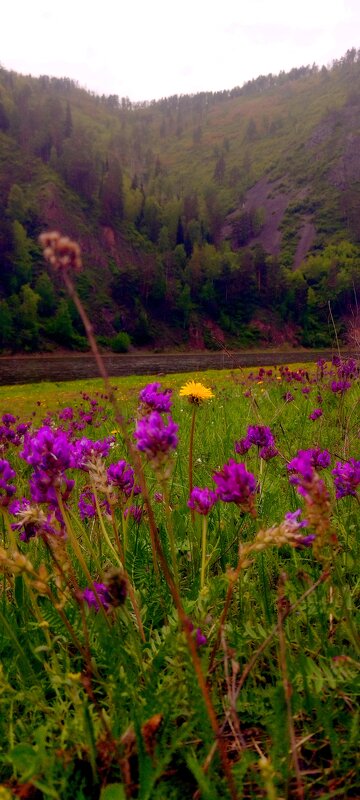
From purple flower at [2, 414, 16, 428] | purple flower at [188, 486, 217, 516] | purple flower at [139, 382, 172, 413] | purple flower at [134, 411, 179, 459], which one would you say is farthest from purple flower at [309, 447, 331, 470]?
purple flower at [2, 414, 16, 428]

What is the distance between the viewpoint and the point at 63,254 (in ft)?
2.67

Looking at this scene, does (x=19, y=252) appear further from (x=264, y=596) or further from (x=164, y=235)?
(x=264, y=596)

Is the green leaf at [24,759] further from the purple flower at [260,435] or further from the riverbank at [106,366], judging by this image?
the riverbank at [106,366]

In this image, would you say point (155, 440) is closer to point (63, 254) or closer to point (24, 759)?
point (63, 254)

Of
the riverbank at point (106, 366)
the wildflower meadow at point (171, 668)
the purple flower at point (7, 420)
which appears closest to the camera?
the wildflower meadow at point (171, 668)

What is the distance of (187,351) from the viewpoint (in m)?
85.0

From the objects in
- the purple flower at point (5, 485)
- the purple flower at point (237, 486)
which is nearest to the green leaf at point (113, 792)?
the purple flower at point (237, 486)

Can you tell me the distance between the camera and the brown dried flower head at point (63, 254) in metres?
0.79

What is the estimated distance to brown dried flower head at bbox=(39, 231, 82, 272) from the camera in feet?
2.59

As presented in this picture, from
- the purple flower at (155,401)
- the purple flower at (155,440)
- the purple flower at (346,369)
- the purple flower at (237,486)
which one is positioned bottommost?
the purple flower at (346,369)

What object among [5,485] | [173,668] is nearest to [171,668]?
[173,668]

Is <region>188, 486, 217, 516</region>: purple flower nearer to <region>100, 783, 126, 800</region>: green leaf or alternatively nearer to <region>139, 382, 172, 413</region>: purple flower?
<region>139, 382, 172, 413</region>: purple flower

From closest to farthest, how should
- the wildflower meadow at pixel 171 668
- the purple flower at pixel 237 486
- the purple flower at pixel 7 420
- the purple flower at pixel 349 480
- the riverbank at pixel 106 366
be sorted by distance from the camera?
1. the wildflower meadow at pixel 171 668
2. the purple flower at pixel 237 486
3. the purple flower at pixel 349 480
4. the purple flower at pixel 7 420
5. the riverbank at pixel 106 366

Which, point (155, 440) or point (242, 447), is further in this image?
point (242, 447)
